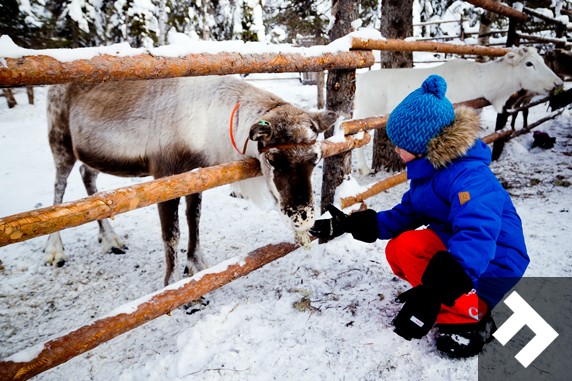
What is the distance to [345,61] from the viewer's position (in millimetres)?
2486

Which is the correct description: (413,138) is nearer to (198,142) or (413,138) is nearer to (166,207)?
(198,142)

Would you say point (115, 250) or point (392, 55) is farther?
point (392, 55)

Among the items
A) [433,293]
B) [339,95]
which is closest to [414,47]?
[339,95]

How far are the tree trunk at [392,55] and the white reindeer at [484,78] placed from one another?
0.55 meters

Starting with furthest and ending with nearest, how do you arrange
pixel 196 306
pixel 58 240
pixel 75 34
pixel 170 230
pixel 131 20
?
pixel 131 20 < pixel 75 34 < pixel 58 240 < pixel 170 230 < pixel 196 306

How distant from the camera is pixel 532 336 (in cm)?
188

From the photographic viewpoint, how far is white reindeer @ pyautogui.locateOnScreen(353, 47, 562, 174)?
16.1ft

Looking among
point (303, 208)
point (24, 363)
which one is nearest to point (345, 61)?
point (303, 208)

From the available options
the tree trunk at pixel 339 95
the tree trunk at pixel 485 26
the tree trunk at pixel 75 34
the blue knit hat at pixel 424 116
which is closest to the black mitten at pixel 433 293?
the blue knit hat at pixel 424 116

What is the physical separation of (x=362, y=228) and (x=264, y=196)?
3.47 feet

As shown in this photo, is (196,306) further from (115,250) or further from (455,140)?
Answer: (455,140)

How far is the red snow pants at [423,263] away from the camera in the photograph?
5.60ft

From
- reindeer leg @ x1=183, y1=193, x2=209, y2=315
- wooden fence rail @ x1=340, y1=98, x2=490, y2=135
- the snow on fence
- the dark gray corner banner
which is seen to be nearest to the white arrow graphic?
the dark gray corner banner

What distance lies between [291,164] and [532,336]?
186 cm
